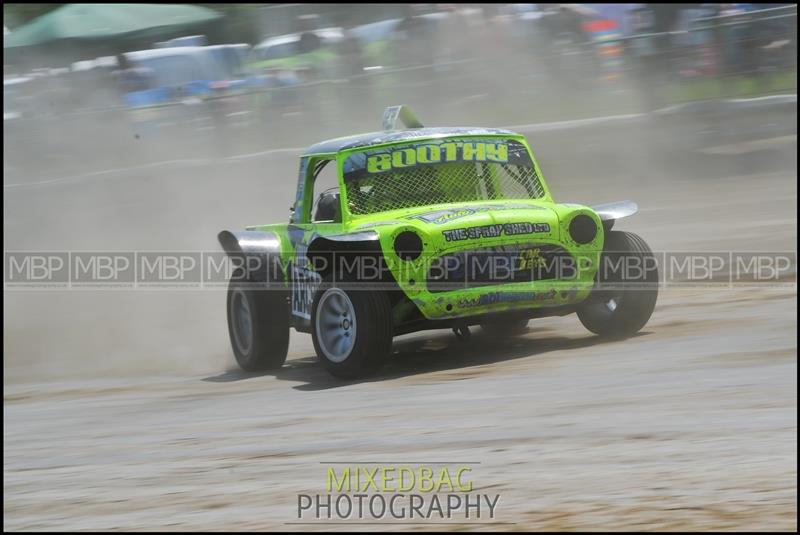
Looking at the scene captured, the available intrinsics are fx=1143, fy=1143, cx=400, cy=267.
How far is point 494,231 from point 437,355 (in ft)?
4.32

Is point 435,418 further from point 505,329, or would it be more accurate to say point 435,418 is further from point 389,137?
point 505,329

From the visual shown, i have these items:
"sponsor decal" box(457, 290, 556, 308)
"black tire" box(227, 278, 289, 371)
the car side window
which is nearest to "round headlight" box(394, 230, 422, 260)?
"sponsor decal" box(457, 290, 556, 308)

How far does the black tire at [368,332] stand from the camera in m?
6.75

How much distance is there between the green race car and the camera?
687cm

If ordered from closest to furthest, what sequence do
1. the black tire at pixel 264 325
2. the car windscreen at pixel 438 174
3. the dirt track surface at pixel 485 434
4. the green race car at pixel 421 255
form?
the dirt track surface at pixel 485 434
the green race car at pixel 421 255
the car windscreen at pixel 438 174
the black tire at pixel 264 325

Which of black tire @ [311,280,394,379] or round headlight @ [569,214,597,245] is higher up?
round headlight @ [569,214,597,245]

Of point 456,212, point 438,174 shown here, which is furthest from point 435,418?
point 438,174

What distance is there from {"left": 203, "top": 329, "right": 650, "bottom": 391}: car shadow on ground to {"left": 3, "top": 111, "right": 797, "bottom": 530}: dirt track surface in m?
0.03

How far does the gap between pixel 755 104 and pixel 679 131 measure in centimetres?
111

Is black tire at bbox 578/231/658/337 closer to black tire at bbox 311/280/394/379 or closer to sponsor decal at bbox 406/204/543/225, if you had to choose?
sponsor decal at bbox 406/204/543/225

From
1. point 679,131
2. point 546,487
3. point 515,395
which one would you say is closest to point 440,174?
point 515,395

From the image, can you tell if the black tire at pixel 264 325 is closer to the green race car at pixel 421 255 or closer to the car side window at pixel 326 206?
the green race car at pixel 421 255

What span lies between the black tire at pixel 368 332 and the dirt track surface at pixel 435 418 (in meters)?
0.14

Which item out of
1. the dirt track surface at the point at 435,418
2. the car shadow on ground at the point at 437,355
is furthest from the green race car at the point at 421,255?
the dirt track surface at the point at 435,418
